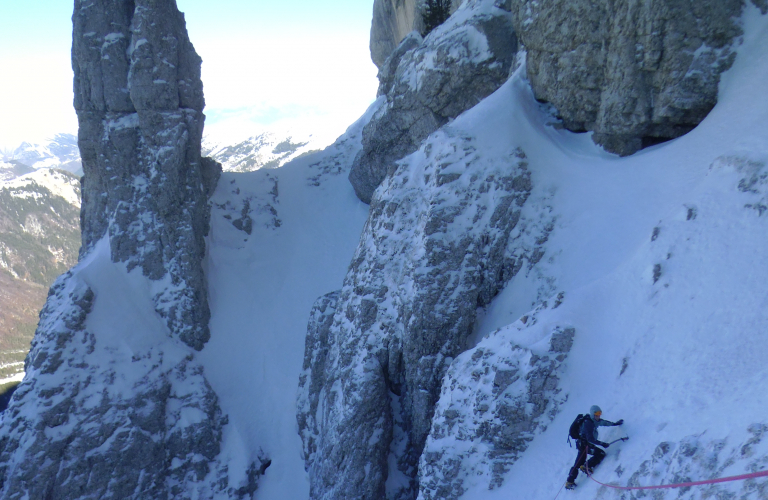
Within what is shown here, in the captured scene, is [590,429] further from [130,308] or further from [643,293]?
[130,308]

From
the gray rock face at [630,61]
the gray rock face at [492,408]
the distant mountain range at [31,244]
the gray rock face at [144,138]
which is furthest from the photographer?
the distant mountain range at [31,244]

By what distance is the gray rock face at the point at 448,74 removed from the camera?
79.9 feet

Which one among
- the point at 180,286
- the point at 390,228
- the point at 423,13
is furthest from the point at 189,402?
the point at 423,13

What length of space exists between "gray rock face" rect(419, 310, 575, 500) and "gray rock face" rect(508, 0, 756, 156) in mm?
8264

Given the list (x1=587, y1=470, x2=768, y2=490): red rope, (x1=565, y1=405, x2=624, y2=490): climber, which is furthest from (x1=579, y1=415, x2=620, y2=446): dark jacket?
(x1=587, y1=470, x2=768, y2=490): red rope

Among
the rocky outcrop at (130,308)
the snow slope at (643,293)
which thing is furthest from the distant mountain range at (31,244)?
the snow slope at (643,293)

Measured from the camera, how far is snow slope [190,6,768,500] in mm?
9242

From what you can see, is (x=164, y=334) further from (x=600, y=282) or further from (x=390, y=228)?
(x=600, y=282)

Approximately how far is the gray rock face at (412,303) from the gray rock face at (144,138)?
12.9 meters

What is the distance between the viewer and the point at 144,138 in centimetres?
2842

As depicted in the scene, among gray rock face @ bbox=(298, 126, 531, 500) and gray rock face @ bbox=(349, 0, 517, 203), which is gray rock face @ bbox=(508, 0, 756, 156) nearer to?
gray rock face @ bbox=(349, 0, 517, 203)

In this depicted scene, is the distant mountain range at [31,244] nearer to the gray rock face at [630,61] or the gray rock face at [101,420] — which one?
the gray rock face at [101,420]

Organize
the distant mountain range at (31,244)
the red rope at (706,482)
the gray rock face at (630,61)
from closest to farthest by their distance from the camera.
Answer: the red rope at (706,482) → the gray rock face at (630,61) → the distant mountain range at (31,244)

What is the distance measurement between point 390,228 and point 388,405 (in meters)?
7.30
